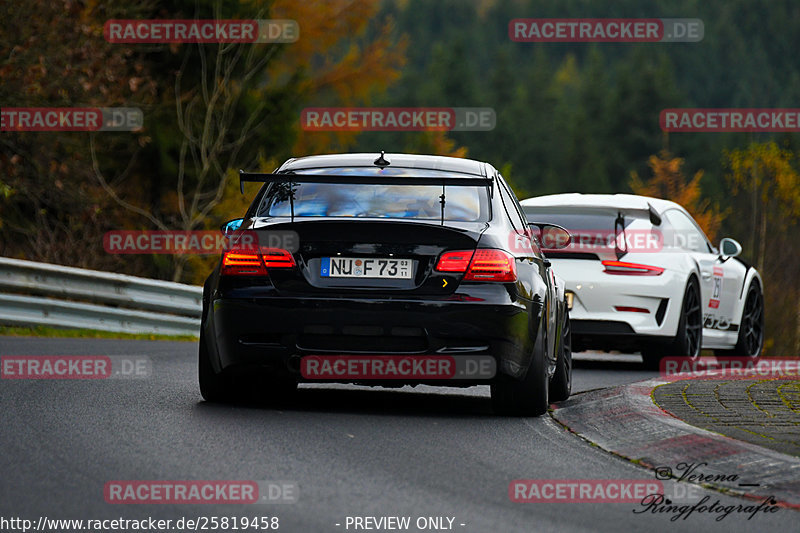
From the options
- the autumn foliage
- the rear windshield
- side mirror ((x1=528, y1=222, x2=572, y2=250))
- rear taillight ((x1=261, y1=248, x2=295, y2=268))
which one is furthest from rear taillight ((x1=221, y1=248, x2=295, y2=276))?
the autumn foliage

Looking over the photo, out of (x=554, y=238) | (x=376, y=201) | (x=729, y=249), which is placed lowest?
(x=729, y=249)

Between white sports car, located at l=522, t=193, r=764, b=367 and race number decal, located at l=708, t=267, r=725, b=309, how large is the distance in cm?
21

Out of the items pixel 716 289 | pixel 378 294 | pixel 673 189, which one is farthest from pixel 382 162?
pixel 673 189

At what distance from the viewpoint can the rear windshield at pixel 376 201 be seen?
337 inches

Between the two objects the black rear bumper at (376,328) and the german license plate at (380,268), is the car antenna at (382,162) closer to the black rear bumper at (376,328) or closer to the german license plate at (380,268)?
the german license plate at (380,268)

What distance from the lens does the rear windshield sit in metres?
8.57

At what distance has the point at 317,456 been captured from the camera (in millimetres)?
6863

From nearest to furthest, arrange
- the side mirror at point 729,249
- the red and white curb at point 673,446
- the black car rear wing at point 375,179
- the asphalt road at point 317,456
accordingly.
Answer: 1. the asphalt road at point 317,456
2. the red and white curb at point 673,446
3. the black car rear wing at point 375,179
4. the side mirror at point 729,249

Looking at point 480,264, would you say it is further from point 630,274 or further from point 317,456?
point 630,274

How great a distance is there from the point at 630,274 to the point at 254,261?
19.1 ft

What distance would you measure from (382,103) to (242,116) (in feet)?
262

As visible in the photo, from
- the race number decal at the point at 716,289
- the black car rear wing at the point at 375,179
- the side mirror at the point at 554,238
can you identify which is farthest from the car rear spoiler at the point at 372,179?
the race number decal at the point at 716,289

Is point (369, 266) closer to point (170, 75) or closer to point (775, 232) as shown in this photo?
point (170, 75)

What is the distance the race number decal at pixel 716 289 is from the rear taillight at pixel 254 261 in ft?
24.5
